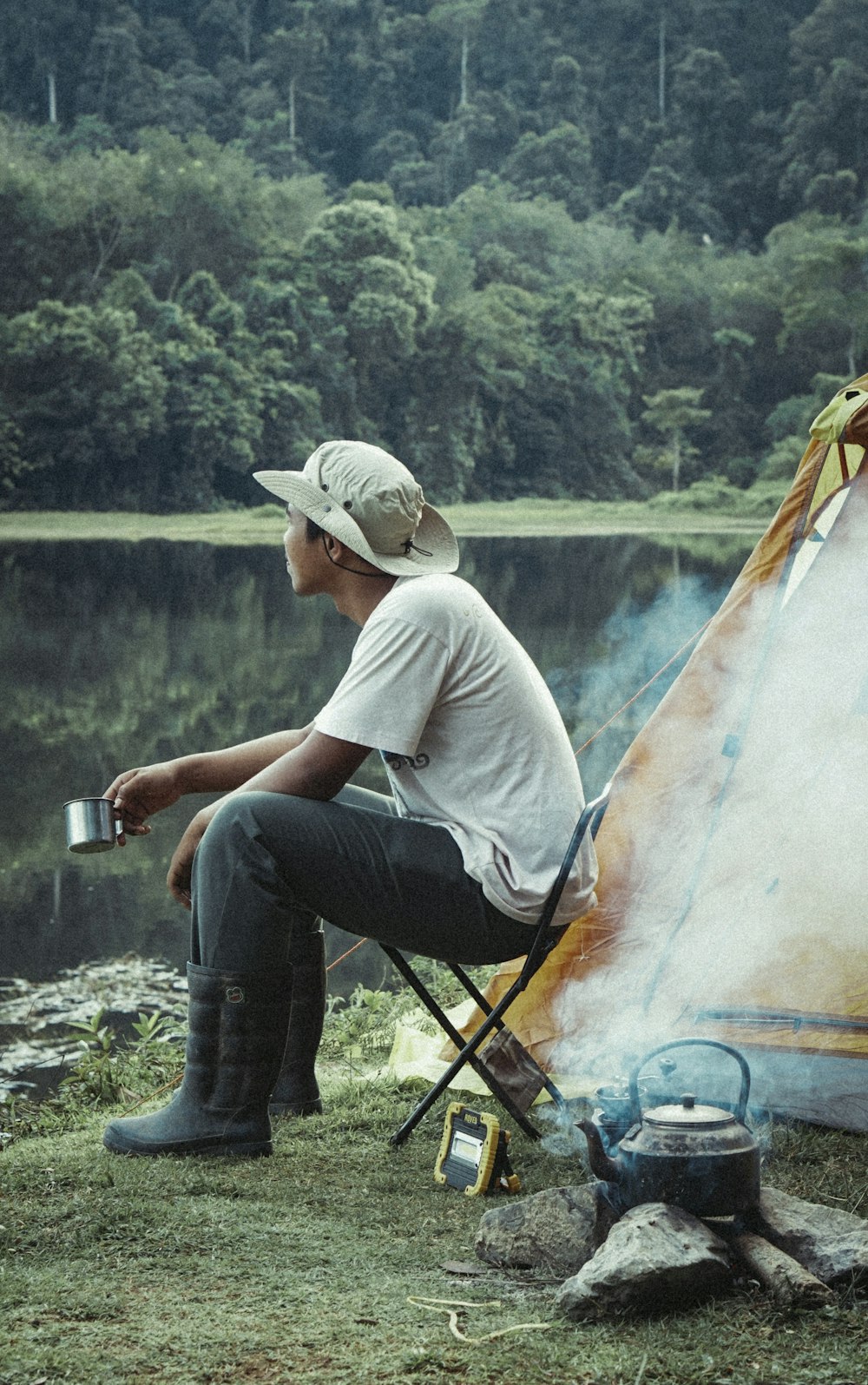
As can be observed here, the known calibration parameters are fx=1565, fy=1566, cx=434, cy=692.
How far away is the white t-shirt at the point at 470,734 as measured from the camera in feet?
7.10

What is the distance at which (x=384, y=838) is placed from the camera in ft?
7.22

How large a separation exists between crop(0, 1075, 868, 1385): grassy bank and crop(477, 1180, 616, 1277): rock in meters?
0.03

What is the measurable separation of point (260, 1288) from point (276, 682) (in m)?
10.8

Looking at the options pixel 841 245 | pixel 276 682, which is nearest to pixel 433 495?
pixel 841 245

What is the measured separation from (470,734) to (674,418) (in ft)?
130

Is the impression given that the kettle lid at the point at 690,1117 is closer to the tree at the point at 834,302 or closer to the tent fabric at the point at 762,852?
the tent fabric at the point at 762,852

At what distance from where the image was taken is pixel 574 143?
5306 cm

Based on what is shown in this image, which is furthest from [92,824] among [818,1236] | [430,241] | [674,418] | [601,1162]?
[430,241]

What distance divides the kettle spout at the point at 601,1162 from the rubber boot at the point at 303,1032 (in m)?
0.79

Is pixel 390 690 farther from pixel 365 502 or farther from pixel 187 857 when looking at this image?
pixel 187 857

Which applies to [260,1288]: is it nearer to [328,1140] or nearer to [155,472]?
→ [328,1140]

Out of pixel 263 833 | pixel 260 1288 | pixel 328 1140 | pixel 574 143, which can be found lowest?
pixel 328 1140

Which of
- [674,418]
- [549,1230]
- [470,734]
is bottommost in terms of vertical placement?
[674,418]

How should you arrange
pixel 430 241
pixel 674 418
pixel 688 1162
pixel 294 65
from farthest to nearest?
1. pixel 294 65
2. pixel 430 241
3. pixel 674 418
4. pixel 688 1162
